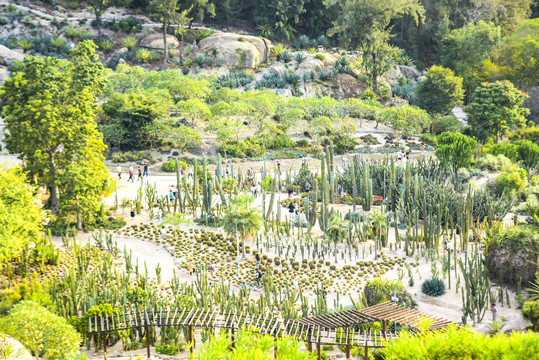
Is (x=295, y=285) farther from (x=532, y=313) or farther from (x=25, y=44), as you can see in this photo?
(x=25, y=44)

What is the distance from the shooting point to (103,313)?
798 inches

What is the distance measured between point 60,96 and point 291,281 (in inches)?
556

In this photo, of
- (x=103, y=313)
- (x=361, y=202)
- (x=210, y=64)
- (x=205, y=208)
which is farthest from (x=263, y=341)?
(x=210, y=64)

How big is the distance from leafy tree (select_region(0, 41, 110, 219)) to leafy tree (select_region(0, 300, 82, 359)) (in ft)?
38.3

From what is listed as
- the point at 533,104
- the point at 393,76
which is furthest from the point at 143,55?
the point at 533,104

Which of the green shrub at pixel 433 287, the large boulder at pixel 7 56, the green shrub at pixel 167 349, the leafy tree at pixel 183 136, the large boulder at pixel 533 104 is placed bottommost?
the green shrub at pixel 167 349

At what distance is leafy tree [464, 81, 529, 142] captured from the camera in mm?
47625

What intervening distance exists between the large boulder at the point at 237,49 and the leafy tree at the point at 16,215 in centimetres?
3705

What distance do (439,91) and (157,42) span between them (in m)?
28.0

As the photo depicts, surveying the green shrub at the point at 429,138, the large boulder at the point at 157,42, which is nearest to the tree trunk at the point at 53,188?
the green shrub at the point at 429,138

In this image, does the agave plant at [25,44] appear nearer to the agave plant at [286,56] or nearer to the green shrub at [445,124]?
the agave plant at [286,56]

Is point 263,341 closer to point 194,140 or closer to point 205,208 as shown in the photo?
point 205,208

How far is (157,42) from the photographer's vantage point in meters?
62.4

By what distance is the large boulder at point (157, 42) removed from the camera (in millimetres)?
62250
